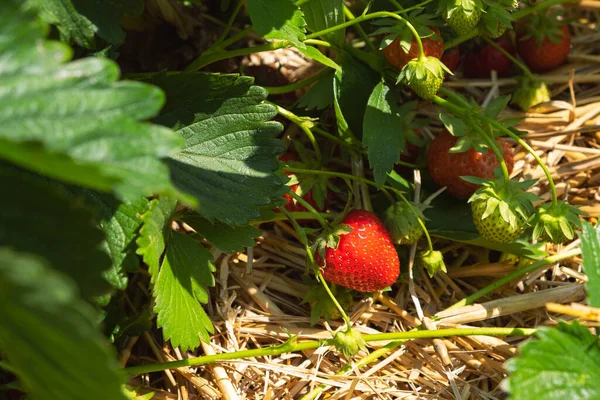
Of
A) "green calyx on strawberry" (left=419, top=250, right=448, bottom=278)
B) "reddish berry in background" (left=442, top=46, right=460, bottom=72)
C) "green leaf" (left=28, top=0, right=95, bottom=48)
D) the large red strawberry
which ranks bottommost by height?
"green calyx on strawberry" (left=419, top=250, right=448, bottom=278)

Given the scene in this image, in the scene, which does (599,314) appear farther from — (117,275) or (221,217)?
(117,275)

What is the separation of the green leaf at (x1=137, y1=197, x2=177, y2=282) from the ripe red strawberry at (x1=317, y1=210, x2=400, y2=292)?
33 cm

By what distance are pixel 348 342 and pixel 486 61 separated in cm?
89

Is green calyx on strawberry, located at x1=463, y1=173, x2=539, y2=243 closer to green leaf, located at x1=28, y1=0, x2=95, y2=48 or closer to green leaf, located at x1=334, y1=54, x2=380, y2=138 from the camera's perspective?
green leaf, located at x1=334, y1=54, x2=380, y2=138

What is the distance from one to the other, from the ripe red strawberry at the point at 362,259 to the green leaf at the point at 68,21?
582 millimetres

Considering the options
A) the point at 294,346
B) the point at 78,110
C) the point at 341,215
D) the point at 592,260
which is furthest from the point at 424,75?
the point at 78,110

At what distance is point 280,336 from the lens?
4.68ft

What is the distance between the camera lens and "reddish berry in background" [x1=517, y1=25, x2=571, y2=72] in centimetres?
177

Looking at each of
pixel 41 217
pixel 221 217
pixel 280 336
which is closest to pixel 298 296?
pixel 280 336

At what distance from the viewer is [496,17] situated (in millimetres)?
1344

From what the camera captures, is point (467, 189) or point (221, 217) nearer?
point (221, 217)

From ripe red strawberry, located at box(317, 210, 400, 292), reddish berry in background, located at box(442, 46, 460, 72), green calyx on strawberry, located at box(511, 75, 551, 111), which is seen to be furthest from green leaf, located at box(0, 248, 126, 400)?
green calyx on strawberry, located at box(511, 75, 551, 111)

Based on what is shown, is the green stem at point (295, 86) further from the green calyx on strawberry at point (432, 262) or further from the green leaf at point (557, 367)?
the green leaf at point (557, 367)

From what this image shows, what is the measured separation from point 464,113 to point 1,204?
93 centimetres
